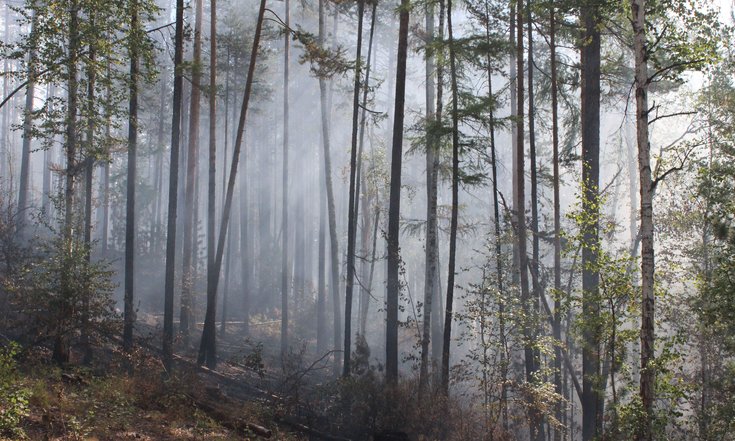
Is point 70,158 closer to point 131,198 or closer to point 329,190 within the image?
point 131,198

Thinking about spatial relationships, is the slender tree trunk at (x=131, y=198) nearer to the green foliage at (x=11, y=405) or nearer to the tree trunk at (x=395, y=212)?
the green foliage at (x=11, y=405)

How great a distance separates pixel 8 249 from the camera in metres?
16.6

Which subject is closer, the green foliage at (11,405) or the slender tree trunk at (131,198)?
the green foliage at (11,405)

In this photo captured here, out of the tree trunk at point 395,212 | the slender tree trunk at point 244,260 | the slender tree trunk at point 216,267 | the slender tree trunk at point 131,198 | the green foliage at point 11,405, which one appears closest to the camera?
the green foliage at point 11,405

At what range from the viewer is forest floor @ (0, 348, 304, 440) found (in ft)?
27.2

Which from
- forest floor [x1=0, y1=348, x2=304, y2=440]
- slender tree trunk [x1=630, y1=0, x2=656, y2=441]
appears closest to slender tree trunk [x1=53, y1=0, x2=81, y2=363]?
forest floor [x1=0, y1=348, x2=304, y2=440]

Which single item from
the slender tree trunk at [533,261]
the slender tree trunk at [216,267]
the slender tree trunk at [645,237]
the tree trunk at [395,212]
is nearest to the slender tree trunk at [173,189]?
the slender tree trunk at [216,267]

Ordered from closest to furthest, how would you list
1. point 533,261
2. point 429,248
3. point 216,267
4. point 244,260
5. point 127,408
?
point 127,408 → point 533,261 → point 216,267 → point 429,248 → point 244,260

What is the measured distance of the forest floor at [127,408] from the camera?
8.30m

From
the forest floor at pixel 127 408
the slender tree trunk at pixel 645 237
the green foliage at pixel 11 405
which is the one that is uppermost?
the slender tree trunk at pixel 645 237

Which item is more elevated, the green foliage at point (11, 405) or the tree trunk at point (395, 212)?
the tree trunk at point (395, 212)

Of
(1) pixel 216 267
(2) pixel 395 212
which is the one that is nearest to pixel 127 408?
(1) pixel 216 267

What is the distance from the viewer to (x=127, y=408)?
10.0 m

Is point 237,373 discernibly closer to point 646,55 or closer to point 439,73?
point 439,73
